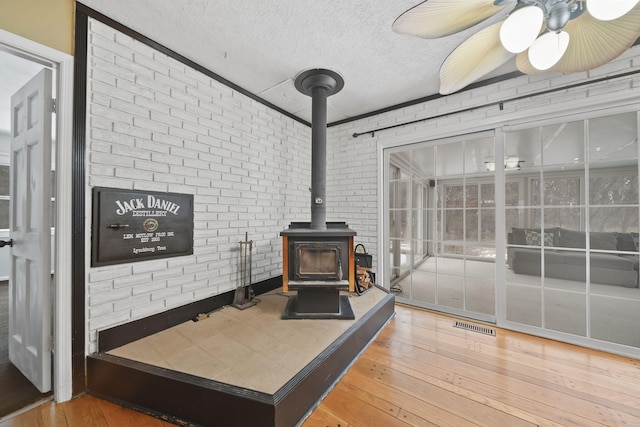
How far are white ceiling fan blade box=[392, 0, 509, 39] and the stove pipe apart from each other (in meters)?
1.34


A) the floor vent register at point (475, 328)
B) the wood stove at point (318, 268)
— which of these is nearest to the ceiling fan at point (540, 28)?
the wood stove at point (318, 268)

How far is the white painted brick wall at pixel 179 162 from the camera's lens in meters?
1.74

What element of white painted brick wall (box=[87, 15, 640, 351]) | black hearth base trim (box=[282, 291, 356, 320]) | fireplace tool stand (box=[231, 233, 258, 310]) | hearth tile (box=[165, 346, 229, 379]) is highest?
white painted brick wall (box=[87, 15, 640, 351])

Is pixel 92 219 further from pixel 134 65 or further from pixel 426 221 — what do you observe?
pixel 426 221

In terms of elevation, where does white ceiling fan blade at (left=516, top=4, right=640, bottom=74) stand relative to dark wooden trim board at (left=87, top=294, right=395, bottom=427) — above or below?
above

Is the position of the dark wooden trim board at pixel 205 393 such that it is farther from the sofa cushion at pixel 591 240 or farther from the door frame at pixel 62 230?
the sofa cushion at pixel 591 240

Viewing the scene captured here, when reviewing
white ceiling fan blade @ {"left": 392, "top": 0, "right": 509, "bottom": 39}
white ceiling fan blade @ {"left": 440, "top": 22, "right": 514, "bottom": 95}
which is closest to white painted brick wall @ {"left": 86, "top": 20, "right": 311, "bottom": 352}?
white ceiling fan blade @ {"left": 392, "top": 0, "right": 509, "bottom": 39}

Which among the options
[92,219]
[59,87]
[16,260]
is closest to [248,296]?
[92,219]

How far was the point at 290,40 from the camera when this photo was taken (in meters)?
2.01

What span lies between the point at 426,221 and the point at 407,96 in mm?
1565

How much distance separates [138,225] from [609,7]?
2.81 metres

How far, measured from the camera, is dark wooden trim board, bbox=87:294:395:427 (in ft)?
4.19

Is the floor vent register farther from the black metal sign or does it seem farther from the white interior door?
the white interior door

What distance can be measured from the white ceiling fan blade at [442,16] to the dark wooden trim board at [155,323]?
8.46 ft
